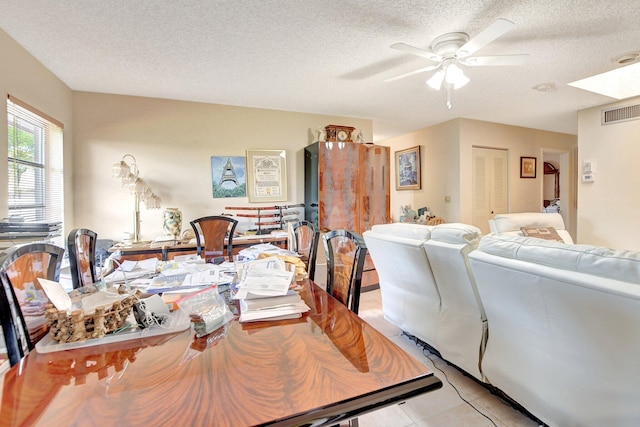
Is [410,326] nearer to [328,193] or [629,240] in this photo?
[328,193]

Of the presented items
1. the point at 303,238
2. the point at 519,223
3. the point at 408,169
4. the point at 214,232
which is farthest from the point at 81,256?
the point at 408,169

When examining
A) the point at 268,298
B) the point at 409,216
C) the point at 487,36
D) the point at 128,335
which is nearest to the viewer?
the point at 128,335

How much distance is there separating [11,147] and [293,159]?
2.84 meters

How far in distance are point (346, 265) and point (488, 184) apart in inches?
180

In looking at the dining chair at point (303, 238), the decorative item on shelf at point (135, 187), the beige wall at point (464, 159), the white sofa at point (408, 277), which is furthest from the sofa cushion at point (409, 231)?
the beige wall at point (464, 159)

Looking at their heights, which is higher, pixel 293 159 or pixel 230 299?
pixel 293 159

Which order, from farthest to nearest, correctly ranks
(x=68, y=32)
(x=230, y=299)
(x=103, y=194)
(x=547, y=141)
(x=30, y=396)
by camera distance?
(x=547, y=141) → (x=103, y=194) → (x=68, y=32) → (x=230, y=299) → (x=30, y=396)

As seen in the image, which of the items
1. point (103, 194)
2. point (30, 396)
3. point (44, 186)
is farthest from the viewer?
point (103, 194)

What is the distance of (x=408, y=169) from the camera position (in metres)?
5.80

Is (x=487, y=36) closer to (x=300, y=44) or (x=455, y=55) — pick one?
(x=455, y=55)

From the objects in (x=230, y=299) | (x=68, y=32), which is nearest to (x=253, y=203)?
(x=68, y=32)

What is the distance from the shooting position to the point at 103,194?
11.2 ft

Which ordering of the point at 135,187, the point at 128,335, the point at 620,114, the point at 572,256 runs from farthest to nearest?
the point at 620,114, the point at 135,187, the point at 572,256, the point at 128,335

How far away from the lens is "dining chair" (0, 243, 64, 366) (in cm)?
88
